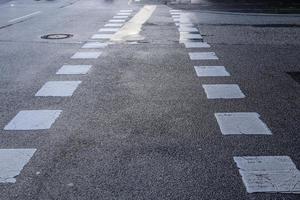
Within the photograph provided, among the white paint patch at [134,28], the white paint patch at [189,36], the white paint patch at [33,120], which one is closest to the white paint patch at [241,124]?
the white paint patch at [33,120]

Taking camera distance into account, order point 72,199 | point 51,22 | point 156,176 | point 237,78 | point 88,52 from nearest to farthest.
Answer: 1. point 72,199
2. point 156,176
3. point 237,78
4. point 88,52
5. point 51,22

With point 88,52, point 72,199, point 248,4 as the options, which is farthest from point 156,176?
point 248,4

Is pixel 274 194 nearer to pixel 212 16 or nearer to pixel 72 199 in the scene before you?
pixel 72 199

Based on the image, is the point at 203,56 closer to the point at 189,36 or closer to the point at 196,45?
the point at 196,45

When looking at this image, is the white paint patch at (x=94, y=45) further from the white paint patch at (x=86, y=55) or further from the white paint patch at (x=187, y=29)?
the white paint patch at (x=187, y=29)

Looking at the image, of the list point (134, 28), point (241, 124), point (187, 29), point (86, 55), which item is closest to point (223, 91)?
point (241, 124)

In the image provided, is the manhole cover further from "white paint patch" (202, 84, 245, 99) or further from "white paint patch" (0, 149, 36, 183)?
"white paint patch" (0, 149, 36, 183)

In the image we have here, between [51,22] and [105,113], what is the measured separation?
11270 millimetres

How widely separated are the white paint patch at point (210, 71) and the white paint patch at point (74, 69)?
2.19 meters

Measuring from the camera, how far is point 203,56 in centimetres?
1042

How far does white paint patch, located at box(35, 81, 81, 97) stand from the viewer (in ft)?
24.6

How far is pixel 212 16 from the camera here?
18641 millimetres

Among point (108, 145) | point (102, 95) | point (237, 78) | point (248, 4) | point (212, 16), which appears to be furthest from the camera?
point (248, 4)

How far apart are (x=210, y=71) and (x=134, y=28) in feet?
22.2
